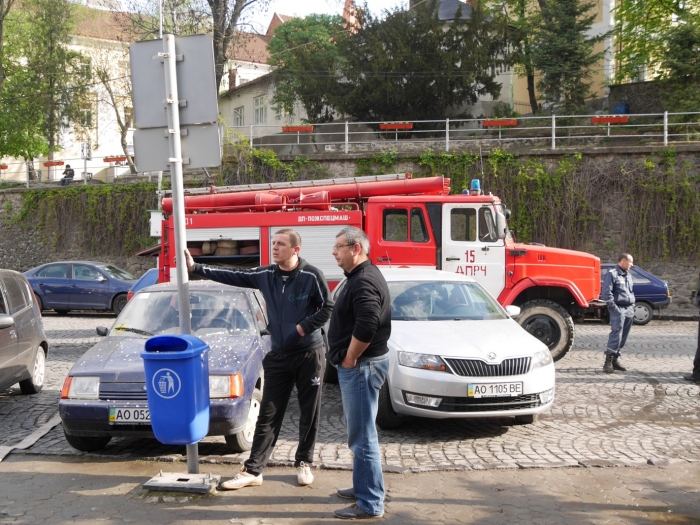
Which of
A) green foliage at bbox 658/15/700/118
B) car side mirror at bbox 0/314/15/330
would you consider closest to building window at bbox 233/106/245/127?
green foliage at bbox 658/15/700/118

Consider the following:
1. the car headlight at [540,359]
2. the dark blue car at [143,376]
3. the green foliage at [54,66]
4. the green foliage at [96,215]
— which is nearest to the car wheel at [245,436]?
the dark blue car at [143,376]

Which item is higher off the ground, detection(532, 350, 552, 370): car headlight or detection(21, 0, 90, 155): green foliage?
detection(21, 0, 90, 155): green foliage

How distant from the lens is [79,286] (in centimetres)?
2017

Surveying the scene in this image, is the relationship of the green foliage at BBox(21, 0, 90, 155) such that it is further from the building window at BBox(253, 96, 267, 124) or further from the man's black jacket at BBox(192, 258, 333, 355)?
the man's black jacket at BBox(192, 258, 333, 355)

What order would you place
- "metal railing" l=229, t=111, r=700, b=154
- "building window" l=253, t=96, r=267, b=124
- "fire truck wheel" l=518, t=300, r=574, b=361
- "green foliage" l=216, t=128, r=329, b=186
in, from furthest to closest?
"building window" l=253, t=96, r=267, b=124, "green foliage" l=216, t=128, r=329, b=186, "metal railing" l=229, t=111, r=700, b=154, "fire truck wheel" l=518, t=300, r=574, b=361

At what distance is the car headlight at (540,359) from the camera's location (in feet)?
24.2

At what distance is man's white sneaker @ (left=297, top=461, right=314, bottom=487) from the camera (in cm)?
567

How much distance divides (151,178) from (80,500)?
24198 mm

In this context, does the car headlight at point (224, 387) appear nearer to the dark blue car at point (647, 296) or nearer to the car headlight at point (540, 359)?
the car headlight at point (540, 359)

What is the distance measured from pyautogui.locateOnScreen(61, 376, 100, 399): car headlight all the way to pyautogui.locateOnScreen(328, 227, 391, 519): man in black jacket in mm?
2429

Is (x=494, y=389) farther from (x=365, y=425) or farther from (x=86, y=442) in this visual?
(x=86, y=442)

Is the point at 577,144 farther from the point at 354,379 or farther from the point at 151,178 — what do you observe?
the point at 354,379

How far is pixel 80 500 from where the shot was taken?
5410 mm

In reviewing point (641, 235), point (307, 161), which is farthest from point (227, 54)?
point (641, 235)
